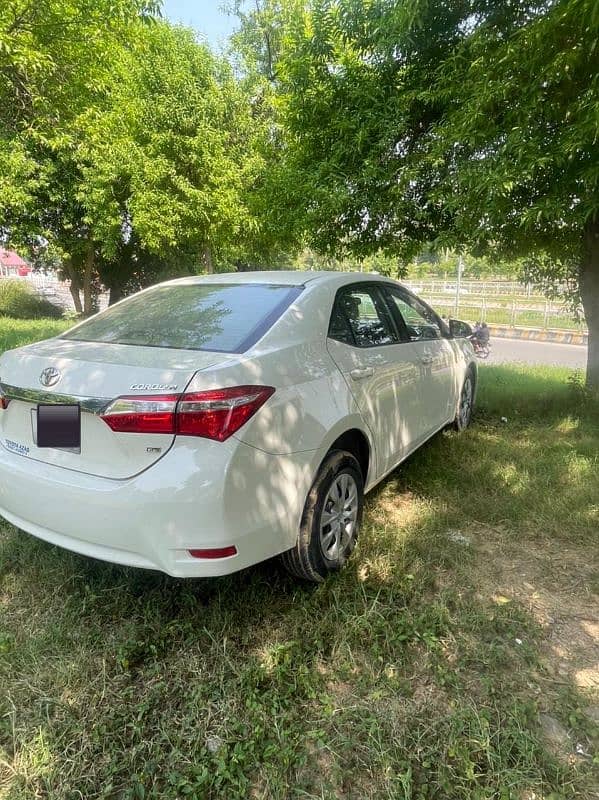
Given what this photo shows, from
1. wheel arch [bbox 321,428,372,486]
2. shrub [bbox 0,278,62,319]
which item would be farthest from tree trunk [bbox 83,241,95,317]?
wheel arch [bbox 321,428,372,486]

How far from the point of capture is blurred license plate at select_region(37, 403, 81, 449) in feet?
6.79

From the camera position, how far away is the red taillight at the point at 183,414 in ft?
6.24

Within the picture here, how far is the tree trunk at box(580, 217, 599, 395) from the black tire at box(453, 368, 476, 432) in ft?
5.66

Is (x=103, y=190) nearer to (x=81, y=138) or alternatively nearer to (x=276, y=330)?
(x=81, y=138)

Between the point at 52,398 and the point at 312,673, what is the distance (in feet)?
5.14

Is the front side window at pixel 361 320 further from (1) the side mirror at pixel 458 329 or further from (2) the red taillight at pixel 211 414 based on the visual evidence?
(1) the side mirror at pixel 458 329

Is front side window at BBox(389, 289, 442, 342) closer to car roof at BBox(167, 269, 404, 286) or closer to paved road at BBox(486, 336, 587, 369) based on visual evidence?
car roof at BBox(167, 269, 404, 286)

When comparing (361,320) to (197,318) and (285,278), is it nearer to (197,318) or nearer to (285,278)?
(285,278)

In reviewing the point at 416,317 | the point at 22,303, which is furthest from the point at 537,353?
the point at 22,303

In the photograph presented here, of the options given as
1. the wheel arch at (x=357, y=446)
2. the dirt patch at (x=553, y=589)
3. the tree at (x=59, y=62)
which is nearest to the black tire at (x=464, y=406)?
the dirt patch at (x=553, y=589)

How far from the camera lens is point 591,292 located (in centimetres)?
583

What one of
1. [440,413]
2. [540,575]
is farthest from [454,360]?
[540,575]

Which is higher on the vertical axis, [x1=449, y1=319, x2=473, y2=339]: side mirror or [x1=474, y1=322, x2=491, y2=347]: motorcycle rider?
[x1=449, y1=319, x2=473, y2=339]: side mirror

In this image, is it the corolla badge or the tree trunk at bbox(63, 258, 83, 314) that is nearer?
the corolla badge
